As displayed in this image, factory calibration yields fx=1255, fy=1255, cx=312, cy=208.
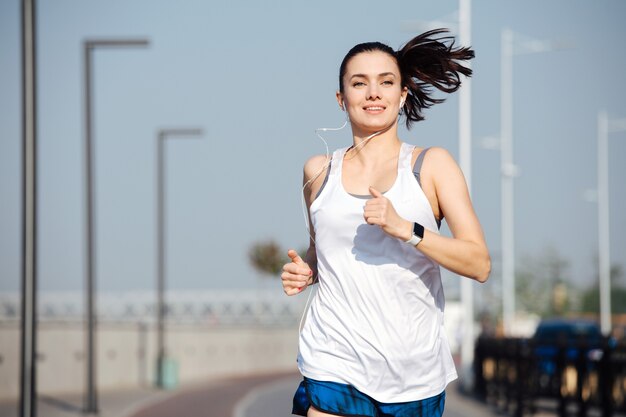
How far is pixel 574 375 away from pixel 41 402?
12788 mm

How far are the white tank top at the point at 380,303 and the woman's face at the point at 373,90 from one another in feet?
0.75

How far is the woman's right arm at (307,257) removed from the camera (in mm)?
4566

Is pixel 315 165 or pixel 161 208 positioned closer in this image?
pixel 315 165

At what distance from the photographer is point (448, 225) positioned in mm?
4285

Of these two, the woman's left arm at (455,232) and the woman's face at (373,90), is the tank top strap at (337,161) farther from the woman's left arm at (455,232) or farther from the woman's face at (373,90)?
the woman's left arm at (455,232)

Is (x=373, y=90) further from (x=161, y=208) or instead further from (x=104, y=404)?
(x=161, y=208)

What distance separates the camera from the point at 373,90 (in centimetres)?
439

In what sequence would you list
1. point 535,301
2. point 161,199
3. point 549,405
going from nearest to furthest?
point 549,405 < point 161,199 < point 535,301

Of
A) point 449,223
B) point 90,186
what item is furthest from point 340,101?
point 90,186

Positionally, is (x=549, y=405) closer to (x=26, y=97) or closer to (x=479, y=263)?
(x=26, y=97)

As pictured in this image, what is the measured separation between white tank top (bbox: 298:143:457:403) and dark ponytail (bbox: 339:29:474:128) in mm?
427

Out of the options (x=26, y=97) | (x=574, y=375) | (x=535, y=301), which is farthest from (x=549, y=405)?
(x=535, y=301)

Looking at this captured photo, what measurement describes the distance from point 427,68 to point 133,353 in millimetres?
32130

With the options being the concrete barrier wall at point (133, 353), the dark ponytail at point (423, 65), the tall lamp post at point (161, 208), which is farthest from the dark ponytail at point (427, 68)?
the tall lamp post at point (161, 208)
